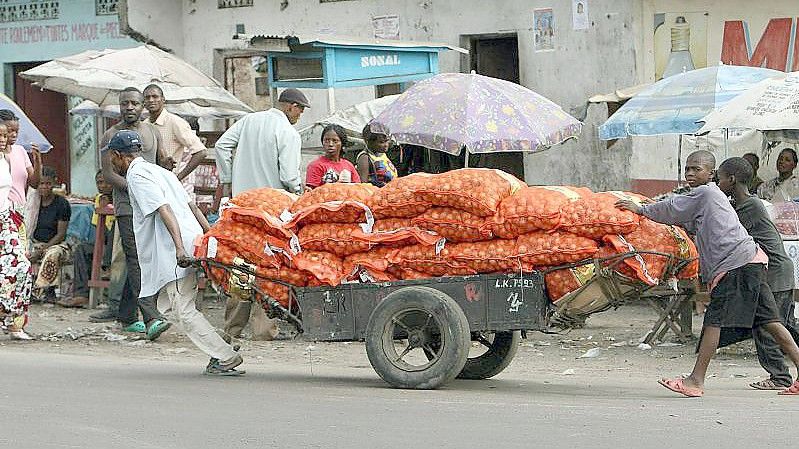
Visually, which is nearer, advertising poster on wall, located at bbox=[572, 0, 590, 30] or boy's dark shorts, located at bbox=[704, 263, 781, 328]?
boy's dark shorts, located at bbox=[704, 263, 781, 328]

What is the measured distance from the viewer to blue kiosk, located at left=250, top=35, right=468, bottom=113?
43.5 feet

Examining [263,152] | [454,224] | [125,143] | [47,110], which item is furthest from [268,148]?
[47,110]

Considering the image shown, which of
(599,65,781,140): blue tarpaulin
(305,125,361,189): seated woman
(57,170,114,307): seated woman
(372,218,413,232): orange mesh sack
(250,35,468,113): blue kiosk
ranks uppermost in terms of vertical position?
(250,35,468,113): blue kiosk

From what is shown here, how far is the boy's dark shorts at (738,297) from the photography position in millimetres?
7898

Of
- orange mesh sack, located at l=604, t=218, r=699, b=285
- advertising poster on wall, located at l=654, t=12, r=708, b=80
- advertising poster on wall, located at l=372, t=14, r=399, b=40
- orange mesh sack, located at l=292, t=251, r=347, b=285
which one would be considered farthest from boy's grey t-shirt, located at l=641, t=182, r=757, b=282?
advertising poster on wall, located at l=372, t=14, r=399, b=40

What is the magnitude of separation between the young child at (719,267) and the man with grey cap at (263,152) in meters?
4.03

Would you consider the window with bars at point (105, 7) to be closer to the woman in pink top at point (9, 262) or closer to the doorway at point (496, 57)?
the doorway at point (496, 57)

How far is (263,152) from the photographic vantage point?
36.2 feet

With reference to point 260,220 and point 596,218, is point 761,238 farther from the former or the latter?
point 260,220

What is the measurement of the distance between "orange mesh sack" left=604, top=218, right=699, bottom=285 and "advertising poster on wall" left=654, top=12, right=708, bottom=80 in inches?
298

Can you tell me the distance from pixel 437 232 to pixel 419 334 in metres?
0.66

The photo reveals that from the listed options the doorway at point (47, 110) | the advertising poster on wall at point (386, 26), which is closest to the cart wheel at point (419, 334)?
the advertising poster on wall at point (386, 26)

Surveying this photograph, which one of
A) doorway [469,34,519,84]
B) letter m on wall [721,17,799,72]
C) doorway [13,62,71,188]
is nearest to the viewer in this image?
letter m on wall [721,17,799,72]

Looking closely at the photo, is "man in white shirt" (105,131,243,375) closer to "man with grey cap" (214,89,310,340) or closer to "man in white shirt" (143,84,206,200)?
"man with grey cap" (214,89,310,340)
